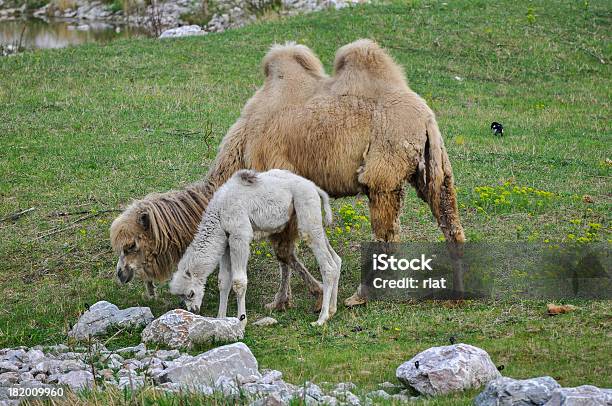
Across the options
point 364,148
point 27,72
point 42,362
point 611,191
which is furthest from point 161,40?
point 42,362

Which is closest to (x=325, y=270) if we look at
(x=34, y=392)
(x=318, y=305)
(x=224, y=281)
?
(x=318, y=305)

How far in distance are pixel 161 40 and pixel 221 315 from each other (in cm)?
1462

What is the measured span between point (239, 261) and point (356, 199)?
13.6ft

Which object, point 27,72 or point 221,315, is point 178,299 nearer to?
point 221,315

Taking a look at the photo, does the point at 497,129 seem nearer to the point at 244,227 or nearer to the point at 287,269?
the point at 287,269

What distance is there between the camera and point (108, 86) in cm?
1883

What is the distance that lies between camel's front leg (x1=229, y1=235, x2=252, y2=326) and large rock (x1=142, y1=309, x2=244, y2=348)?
1.39 ft

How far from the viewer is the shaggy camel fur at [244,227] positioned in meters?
8.91

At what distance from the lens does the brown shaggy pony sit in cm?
947

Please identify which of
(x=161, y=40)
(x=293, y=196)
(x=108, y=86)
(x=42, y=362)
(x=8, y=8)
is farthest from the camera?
(x=8, y=8)

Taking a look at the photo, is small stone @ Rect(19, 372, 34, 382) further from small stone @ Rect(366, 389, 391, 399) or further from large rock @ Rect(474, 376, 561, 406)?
large rock @ Rect(474, 376, 561, 406)

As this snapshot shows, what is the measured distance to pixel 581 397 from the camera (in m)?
5.57

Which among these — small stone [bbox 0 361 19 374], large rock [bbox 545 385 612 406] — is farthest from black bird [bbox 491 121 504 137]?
large rock [bbox 545 385 612 406]

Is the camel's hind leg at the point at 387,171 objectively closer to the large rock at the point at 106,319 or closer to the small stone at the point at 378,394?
the large rock at the point at 106,319
